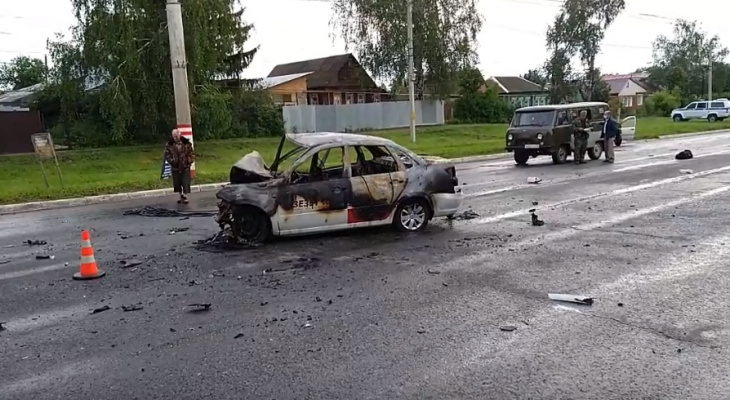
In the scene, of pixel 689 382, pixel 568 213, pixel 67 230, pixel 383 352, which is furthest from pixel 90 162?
pixel 689 382

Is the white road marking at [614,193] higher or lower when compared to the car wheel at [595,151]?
Result: lower

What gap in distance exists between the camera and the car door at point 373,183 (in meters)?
9.72

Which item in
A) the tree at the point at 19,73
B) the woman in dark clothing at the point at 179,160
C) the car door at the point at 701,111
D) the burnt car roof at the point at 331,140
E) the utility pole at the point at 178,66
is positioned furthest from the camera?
the tree at the point at 19,73

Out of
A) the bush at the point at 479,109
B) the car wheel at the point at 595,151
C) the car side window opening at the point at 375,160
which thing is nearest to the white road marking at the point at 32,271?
the car side window opening at the point at 375,160

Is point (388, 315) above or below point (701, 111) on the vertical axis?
below

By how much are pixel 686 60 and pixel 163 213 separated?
98.6 metres

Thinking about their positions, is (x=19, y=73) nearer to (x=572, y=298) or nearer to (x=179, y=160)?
(x=179, y=160)

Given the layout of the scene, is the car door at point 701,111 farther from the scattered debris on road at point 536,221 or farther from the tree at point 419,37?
the scattered debris on road at point 536,221

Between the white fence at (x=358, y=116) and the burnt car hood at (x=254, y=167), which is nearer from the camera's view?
the burnt car hood at (x=254, y=167)

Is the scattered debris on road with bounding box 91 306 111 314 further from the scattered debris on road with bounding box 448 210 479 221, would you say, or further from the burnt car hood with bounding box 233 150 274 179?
the scattered debris on road with bounding box 448 210 479 221

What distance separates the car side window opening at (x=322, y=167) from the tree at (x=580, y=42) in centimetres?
5842

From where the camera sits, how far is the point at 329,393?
4.27 m

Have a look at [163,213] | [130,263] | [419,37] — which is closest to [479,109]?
[419,37]

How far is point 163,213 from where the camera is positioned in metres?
13.0
